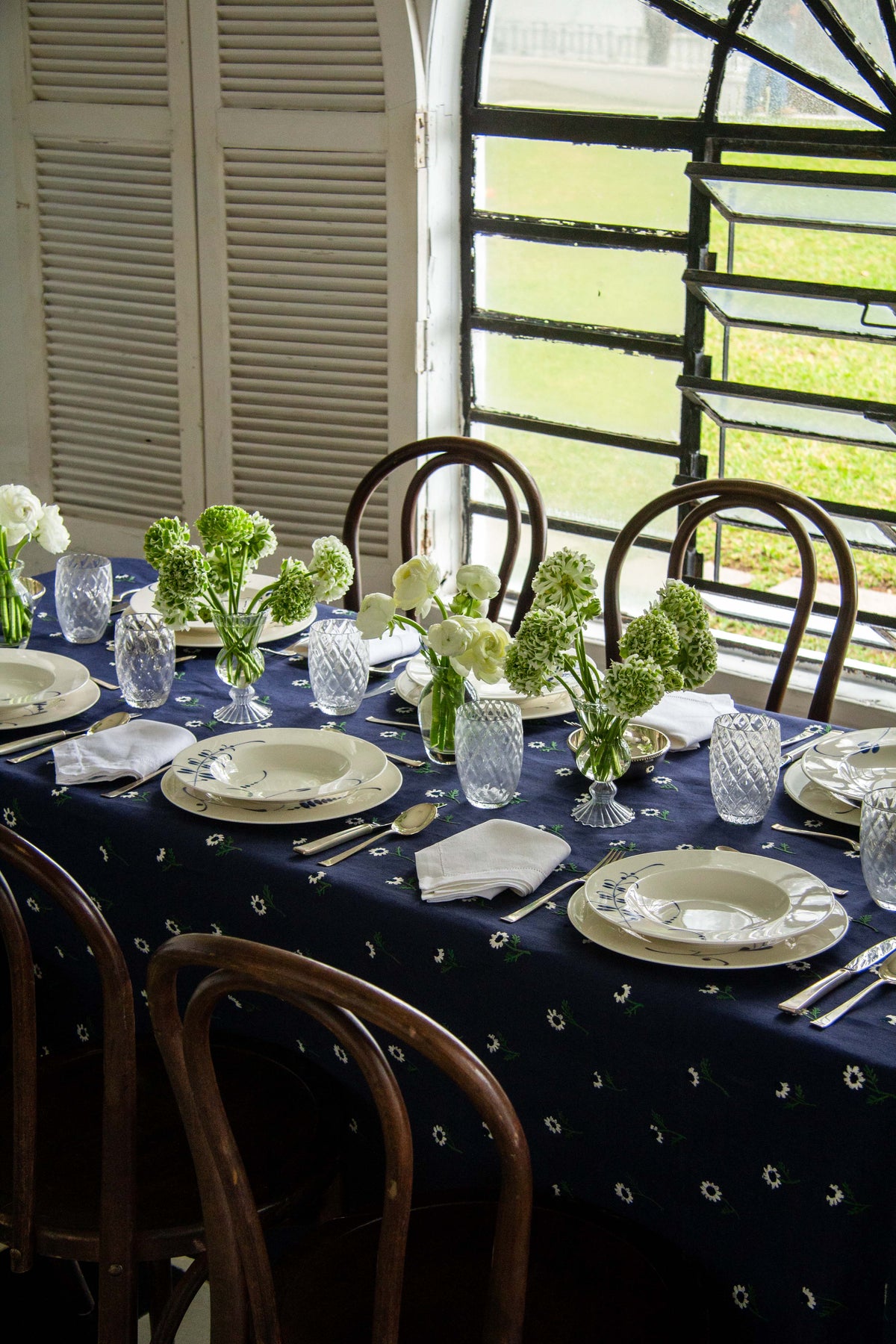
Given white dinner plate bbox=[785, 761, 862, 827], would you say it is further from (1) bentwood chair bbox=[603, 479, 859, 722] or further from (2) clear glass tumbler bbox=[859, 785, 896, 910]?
(1) bentwood chair bbox=[603, 479, 859, 722]

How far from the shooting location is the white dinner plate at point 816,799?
164cm

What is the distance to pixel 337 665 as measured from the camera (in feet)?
6.37

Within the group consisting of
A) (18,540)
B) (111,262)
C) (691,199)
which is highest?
(691,199)

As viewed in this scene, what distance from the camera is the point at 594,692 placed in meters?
1.69

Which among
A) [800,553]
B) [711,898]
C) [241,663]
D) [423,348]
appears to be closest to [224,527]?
[241,663]

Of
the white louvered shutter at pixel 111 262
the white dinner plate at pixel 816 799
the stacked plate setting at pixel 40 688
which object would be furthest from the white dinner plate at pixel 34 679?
the white louvered shutter at pixel 111 262

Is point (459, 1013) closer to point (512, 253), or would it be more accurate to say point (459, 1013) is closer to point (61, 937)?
point (61, 937)

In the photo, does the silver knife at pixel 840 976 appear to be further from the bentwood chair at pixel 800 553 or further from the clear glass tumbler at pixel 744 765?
the bentwood chair at pixel 800 553

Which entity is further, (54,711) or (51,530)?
(51,530)

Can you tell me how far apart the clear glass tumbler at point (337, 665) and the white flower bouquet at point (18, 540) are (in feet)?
1.65

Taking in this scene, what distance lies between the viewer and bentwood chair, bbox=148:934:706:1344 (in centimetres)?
99

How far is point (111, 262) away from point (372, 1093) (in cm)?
289

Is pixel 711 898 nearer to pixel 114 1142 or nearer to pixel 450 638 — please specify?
pixel 450 638

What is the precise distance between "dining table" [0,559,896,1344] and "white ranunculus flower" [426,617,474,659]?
19cm
